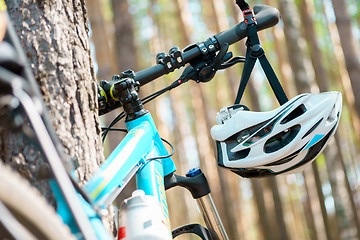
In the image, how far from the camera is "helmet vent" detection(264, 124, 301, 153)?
6.79 feet

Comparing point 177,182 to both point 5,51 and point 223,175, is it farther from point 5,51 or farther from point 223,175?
point 223,175

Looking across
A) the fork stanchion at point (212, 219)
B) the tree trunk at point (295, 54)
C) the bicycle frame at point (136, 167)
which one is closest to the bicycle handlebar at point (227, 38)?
the bicycle frame at point (136, 167)

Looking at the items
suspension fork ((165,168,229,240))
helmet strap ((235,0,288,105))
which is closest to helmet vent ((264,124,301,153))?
helmet strap ((235,0,288,105))

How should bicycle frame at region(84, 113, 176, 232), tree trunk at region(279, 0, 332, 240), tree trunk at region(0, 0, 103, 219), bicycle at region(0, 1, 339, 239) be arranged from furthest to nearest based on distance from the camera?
tree trunk at region(279, 0, 332, 240)
tree trunk at region(0, 0, 103, 219)
bicycle frame at region(84, 113, 176, 232)
bicycle at region(0, 1, 339, 239)

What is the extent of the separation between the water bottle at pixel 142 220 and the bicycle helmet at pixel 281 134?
0.62 m

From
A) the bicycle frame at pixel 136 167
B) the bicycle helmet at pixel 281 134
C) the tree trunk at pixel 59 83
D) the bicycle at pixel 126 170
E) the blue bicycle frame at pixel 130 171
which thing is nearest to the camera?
the bicycle at pixel 126 170

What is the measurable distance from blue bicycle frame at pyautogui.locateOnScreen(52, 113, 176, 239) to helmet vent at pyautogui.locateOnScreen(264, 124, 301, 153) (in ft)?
1.64

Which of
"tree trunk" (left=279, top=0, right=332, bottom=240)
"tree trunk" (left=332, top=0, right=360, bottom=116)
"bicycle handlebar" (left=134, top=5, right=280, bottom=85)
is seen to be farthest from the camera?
"tree trunk" (left=279, top=0, right=332, bottom=240)

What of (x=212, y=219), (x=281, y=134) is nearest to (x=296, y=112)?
(x=281, y=134)

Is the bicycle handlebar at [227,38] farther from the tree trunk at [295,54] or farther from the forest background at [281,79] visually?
the tree trunk at [295,54]

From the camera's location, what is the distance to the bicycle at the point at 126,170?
1180mm

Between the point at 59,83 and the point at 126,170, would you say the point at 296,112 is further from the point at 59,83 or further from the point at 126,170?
the point at 59,83

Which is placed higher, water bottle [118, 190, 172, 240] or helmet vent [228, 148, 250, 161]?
helmet vent [228, 148, 250, 161]

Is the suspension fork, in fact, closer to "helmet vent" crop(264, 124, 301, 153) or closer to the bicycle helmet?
the bicycle helmet
